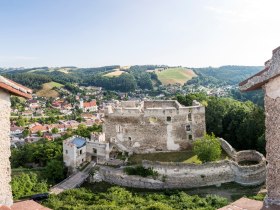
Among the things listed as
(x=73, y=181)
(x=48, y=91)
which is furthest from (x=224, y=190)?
(x=48, y=91)

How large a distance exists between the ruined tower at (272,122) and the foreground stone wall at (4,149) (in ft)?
22.1

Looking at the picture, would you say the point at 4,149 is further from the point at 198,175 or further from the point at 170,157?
the point at 170,157

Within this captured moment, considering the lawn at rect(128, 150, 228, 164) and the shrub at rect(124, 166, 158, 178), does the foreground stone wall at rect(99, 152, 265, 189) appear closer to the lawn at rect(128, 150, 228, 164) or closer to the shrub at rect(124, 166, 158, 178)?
the shrub at rect(124, 166, 158, 178)

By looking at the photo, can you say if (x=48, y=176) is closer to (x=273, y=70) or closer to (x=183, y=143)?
(x=183, y=143)

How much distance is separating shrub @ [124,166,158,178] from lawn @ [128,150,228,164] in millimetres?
1202

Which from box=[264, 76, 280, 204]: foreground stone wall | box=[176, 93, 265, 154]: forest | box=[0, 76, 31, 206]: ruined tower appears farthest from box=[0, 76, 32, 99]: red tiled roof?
box=[176, 93, 265, 154]: forest

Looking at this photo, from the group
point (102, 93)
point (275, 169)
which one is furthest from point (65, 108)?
point (275, 169)

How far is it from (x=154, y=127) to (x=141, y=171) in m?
4.93

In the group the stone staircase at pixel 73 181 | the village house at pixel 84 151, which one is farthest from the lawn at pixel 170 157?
the stone staircase at pixel 73 181

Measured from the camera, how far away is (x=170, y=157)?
120 ft

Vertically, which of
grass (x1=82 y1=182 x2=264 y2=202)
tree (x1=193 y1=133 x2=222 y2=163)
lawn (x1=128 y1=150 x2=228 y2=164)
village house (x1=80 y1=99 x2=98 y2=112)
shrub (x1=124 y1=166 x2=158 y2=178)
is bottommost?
village house (x1=80 y1=99 x2=98 y2=112)

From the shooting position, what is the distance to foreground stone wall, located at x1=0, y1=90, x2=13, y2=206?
412 inches

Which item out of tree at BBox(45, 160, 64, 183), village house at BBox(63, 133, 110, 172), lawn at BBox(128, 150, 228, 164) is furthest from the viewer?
tree at BBox(45, 160, 64, 183)

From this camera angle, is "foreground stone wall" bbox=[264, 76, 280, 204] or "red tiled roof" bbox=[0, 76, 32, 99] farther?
"red tiled roof" bbox=[0, 76, 32, 99]
